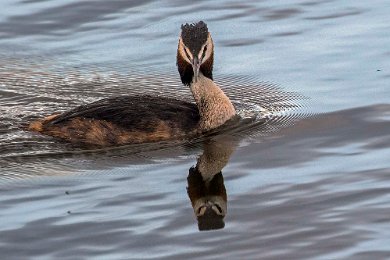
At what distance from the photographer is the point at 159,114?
43.5 ft

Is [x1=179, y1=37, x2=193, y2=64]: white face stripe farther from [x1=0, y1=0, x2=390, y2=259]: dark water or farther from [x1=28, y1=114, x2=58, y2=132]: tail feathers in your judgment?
[x1=28, y1=114, x2=58, y2=132]: tail feathers

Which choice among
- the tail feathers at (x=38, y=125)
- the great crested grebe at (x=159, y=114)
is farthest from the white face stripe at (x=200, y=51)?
the tail feathers at (x=38, y=125)

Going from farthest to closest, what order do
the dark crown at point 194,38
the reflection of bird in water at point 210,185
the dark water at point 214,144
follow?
the dark crown at point 194,38 < the reflection of bird in water at point 210,185 < the dark water at point 214,144

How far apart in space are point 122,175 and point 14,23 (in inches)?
237

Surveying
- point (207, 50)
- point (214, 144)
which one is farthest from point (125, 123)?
point (207, 50)

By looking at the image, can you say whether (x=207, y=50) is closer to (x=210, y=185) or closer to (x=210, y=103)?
(x=210, y=103)

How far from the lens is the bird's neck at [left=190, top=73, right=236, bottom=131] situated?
1352cm

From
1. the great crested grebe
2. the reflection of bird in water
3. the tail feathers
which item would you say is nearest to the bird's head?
the great crested grebe

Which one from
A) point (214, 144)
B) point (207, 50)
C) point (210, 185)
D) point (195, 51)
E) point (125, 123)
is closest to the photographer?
point (210, 185)

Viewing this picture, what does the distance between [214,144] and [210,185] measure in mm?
1414

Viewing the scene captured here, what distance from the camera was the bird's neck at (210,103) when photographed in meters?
13.5

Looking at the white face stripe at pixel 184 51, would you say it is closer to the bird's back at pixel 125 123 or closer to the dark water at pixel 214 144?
the bird's back at pixel 125 123

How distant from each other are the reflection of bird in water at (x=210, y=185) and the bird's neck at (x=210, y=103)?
368mm

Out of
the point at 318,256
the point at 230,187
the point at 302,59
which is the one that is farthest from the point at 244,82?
the point at 318,256
